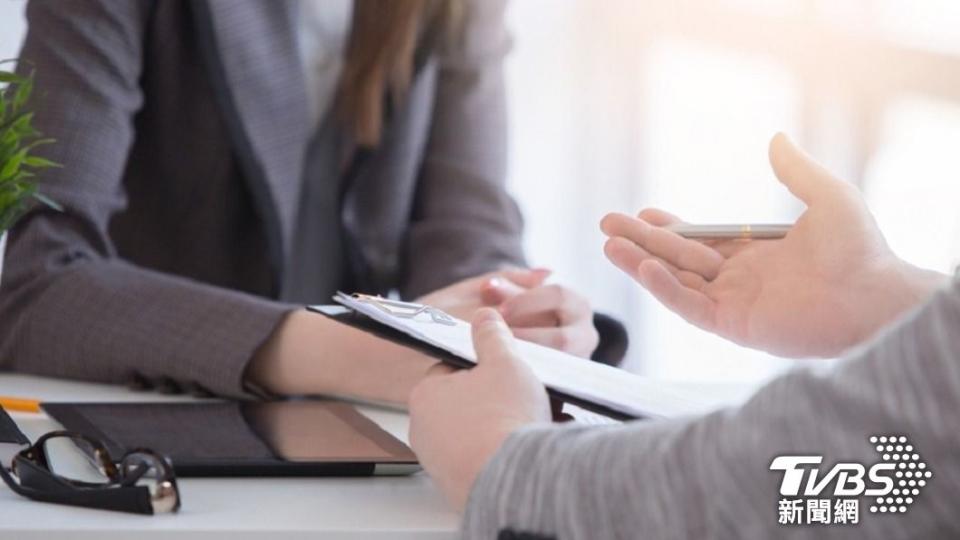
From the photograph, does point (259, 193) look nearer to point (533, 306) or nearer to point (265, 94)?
point (265, 94)

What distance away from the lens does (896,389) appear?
418 mm

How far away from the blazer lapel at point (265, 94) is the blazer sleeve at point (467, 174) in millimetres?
141

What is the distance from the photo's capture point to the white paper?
596mm

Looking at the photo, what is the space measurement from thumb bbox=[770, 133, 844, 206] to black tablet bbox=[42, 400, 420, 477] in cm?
29

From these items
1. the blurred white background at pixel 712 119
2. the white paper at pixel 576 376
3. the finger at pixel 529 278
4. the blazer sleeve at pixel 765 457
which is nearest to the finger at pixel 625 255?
the white paper at pixel 576 376

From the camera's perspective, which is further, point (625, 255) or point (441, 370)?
point (625, 255)

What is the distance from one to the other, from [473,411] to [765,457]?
168mm

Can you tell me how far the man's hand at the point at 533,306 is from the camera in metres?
0.96

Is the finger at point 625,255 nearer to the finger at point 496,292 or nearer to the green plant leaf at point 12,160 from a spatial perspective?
the finger at point 496,292

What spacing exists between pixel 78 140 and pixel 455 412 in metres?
0.57

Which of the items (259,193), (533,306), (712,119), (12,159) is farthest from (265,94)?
(712,119)

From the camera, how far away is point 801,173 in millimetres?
806

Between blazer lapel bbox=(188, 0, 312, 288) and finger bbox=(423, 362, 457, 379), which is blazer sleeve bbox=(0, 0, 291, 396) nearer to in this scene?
blazer lapel bbox=(188, 0, 312, 288)

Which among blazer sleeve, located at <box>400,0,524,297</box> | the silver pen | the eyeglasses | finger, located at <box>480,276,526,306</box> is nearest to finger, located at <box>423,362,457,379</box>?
the eyeglasses
